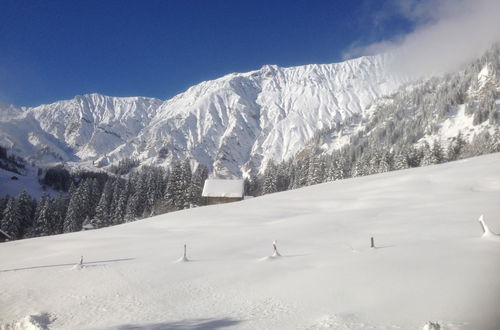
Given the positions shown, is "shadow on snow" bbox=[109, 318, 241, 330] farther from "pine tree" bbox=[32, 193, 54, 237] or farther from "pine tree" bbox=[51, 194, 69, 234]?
"pine tree" bbox=[51, 194, 69, 234]

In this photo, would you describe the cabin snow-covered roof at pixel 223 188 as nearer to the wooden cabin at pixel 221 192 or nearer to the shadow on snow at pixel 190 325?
the wooden cabin at pixel 221 192

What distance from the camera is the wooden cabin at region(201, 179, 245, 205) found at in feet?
205

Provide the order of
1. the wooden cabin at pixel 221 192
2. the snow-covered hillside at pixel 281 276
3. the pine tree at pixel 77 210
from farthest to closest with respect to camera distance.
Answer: the pine tree at pixel 77 210 < the wooden cabin at pixel 221 192 < the snow-covered hillside at pixel 281 276

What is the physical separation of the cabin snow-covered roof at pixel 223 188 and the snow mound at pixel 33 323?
5131 cm

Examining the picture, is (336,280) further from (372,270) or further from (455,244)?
(455,244)

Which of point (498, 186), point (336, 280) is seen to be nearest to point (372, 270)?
point (336, 280)

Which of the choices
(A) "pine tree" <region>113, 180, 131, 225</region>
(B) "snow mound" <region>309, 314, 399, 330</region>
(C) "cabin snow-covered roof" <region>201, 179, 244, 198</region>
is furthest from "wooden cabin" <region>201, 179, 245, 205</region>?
(B) "snow mound" <region>309, 314, 399, 330</region>

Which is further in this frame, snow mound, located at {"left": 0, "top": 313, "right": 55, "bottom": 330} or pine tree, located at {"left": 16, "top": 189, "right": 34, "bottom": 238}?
pine tree, located at {"left": 16, "top": 189, "right": 34, "bottom": 238}

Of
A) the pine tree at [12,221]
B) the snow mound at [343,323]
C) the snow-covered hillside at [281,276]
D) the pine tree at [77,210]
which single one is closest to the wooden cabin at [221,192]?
the pine tree at [77,210]

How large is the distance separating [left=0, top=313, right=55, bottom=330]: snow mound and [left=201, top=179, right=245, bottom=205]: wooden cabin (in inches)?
2020

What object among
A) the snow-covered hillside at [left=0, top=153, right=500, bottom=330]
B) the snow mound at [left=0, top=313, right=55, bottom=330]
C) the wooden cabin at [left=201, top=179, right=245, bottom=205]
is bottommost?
the snow mound at [left=0, top=313, right=55, bottom=330]

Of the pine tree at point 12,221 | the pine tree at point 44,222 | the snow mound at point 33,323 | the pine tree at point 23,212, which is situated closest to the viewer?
the snow mound at point 33,323

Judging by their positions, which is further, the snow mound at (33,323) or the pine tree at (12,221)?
the pine tree at (12,221)

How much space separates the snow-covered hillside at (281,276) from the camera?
31.7ft
